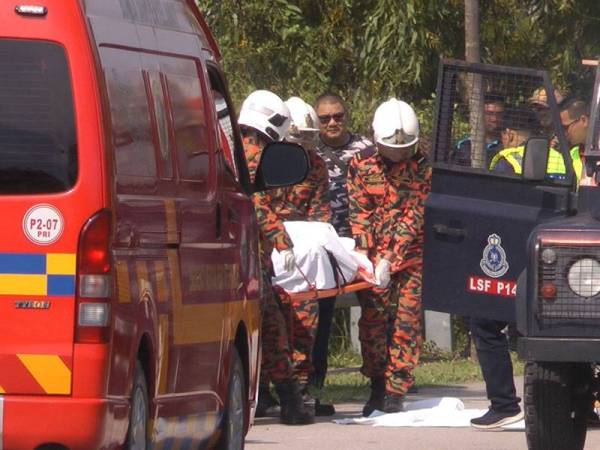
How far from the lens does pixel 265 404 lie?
12.3m

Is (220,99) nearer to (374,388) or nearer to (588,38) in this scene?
(374,388)

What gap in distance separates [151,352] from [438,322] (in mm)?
9552

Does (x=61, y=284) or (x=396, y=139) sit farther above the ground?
(x=396, y=139)

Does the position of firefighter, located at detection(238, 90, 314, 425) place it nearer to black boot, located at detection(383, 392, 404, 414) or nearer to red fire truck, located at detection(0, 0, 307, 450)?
black boot, located at detection(383, 392, 404, 414)

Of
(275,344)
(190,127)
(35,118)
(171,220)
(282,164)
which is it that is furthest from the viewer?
(275,344)

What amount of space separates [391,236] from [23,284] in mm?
5950

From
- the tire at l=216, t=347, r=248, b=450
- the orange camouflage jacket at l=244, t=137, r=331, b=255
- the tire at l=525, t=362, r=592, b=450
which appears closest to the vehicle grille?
the tire at l=525, t=362, r=592, b=450

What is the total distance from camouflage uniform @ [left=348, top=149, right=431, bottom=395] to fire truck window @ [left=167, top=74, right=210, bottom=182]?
163 inches

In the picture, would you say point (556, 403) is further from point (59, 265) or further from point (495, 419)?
point (59, 265)

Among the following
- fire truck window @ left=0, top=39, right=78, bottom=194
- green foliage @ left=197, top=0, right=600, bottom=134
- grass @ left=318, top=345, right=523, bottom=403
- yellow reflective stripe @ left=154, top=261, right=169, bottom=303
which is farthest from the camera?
green foliage @ left=197, top=0, right=600, bottom=134

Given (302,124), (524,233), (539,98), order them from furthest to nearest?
(302,124), (539,98), (524,233)

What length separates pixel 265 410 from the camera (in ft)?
40.4

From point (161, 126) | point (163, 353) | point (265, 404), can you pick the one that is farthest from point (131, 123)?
point (265, 404)

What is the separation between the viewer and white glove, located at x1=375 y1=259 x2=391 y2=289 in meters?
11.9
